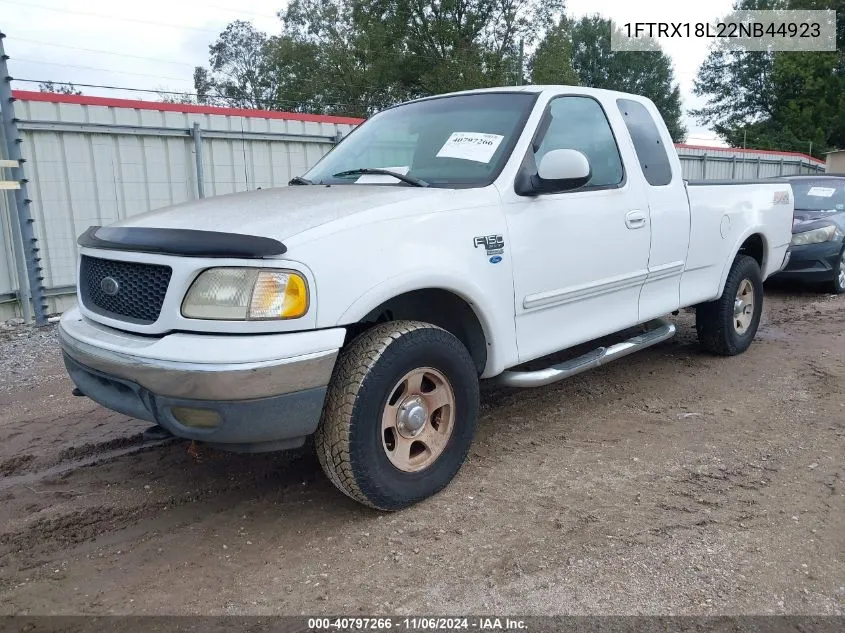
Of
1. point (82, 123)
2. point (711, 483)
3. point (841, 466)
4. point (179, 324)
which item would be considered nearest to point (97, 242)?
point (179, 324)

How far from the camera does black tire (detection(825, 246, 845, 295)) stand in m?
8.84

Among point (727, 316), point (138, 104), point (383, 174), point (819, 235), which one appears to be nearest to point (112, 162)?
point (138, 104)

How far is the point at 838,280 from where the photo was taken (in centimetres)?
890

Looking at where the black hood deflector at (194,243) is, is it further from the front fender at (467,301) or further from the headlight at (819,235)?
the headlight at (819,235)

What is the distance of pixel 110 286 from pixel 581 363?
8.11 ft

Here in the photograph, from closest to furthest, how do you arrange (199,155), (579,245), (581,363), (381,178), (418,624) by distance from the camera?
(418,624), (381,178), (579,245), (581,363), (199,155)

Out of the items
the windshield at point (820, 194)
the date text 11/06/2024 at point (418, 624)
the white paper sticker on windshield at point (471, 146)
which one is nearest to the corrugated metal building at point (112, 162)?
the white paper sticker on windshield at point (471, 146)

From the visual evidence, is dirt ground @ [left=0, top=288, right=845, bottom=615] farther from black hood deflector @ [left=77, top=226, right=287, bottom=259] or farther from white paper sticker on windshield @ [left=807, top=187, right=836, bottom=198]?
white paper sticker on windshield @ [left=807, top=187, right=836, bottom=198]

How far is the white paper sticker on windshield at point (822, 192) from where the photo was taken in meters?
9.55

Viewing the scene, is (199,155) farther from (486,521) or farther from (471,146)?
(486,521)

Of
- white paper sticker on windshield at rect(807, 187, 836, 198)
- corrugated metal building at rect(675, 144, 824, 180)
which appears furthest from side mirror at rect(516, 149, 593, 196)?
corrugated metal building at rect(675, 144, 824, 180)

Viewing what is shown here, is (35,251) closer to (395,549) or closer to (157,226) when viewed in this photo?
(157,226)

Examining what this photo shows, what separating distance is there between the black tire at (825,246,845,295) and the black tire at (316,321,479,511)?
760cm

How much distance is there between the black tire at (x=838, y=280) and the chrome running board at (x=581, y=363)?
17.2ft
